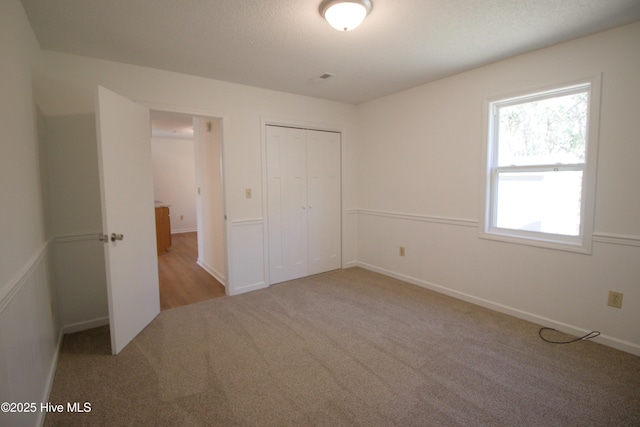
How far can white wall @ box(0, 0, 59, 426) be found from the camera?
4.49ft

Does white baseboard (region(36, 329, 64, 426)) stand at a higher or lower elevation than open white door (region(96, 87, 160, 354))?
lower

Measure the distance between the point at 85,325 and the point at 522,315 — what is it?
13.3 feet

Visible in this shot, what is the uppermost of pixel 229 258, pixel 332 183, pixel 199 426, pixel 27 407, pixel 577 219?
pixel 332 183

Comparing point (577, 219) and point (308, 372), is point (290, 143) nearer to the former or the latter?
point (308, 372)

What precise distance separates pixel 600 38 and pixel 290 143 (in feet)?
9.89

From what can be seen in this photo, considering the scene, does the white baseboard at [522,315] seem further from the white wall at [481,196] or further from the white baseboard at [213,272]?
the white baseboard at [213,272]

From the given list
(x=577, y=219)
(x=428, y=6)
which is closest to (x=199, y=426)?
(x=428, y=6)

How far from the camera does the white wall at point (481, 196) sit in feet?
7.42

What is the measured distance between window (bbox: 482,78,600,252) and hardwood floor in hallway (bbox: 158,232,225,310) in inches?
127

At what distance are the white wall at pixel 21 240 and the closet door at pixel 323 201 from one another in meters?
2.72

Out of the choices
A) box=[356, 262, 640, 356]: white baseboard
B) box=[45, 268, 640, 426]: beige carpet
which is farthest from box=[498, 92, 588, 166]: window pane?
box=[45, 268, 640, 426]: beige carpet

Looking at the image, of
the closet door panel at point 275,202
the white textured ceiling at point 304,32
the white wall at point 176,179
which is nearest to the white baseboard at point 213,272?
the closet door panel at point 275,202

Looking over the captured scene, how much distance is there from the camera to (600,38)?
91.0 inches

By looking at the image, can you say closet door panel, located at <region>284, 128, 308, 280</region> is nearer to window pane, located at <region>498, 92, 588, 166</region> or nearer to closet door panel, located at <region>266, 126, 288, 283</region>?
closet door panel, located at <region>266, 126, 288, 283</region>
